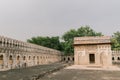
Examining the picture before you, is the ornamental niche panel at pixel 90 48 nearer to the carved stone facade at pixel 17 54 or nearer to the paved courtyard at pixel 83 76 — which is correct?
the carved stone facade at pixel 17 54

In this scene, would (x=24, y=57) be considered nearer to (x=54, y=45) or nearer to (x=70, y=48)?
(x=70, y=48)

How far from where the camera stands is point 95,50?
2433 cm

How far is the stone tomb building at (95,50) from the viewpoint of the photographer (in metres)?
23.5

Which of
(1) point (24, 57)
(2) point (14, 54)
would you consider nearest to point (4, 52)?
(2) point (14, 54)

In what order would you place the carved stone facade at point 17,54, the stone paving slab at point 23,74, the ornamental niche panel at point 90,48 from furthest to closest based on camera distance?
the ornamental niche panel at point 90,48 < the carved stone facade at point 17,54 < the stone paving slab at point 23,74

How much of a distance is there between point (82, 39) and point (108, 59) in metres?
4.86

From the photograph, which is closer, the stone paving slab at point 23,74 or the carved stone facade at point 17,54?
the stone paving slab at point 23,74

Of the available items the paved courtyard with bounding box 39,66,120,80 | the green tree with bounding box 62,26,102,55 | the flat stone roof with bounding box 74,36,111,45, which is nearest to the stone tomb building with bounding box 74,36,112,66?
the flat stone roof with bounding box 74,36,111,45

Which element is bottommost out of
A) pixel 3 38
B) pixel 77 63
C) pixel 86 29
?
pixel 77 63

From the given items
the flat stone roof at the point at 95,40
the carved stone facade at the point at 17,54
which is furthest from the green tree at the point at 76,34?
the flat stone roof at the point at 95,40

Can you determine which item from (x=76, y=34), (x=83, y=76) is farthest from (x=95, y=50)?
(x=76, y=34)

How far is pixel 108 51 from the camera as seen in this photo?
23.4m

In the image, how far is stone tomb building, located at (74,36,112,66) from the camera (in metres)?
23.5

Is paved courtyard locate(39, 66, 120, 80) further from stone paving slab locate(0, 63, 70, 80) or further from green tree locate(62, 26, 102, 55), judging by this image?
green tree locate(62, 26, 102, 55)
